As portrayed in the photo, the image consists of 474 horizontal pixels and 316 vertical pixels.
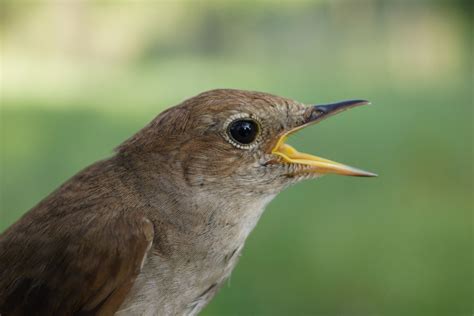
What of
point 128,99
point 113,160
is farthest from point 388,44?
point 113,160

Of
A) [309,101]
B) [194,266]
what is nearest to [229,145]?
[194,266]

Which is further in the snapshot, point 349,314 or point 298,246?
point 298,246

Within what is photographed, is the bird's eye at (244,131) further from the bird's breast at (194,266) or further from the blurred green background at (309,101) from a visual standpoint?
the blurred green background at (309,101)

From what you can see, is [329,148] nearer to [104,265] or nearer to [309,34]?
[104,265]

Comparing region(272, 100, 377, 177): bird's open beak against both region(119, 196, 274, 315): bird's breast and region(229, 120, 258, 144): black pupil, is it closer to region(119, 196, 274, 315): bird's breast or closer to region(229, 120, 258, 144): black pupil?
region(229, 120, 258, 144): black pupil

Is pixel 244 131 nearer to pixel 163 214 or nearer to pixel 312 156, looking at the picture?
pixel 312 156

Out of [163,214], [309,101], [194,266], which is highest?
[163,214]
